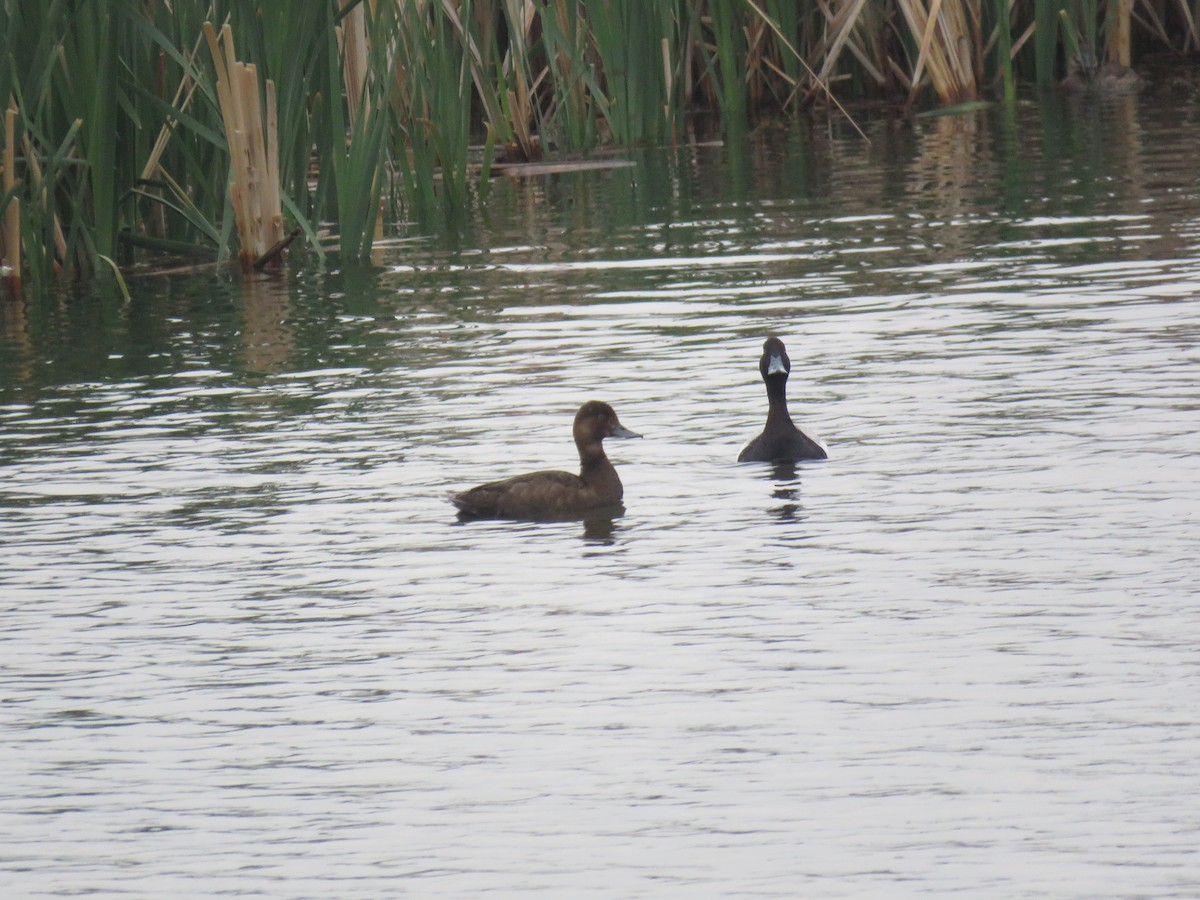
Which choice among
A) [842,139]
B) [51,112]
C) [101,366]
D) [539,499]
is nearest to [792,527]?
[539,499]

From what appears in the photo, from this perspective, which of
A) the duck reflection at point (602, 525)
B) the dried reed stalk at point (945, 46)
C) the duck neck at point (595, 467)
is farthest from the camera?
the dried reed stalk at point (945, 46)

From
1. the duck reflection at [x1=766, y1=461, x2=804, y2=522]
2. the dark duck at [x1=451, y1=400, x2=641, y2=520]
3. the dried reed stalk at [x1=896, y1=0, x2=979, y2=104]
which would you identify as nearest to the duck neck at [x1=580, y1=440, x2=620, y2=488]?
the dark duck at [x1=451, y1=400, x2=641, y2=520]

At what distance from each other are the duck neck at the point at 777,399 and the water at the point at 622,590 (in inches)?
9.1

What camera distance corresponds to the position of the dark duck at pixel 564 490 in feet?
25.8

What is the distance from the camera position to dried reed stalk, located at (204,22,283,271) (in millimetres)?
12250

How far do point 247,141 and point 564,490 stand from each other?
17.4 ft

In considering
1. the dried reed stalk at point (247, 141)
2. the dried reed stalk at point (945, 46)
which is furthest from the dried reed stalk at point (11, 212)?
the dried reed stalk at point (945, 46)

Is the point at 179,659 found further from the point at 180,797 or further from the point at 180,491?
the point at 180,491

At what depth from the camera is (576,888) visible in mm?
4559

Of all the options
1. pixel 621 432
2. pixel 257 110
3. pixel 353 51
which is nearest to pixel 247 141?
pixel 257 110

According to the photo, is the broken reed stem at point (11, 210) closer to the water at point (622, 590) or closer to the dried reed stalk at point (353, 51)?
the water at point (622, 590)

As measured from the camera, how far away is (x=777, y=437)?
333 inches

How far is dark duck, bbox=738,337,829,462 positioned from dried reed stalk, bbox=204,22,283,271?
15.3 feet

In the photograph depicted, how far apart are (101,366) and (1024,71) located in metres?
15.4
